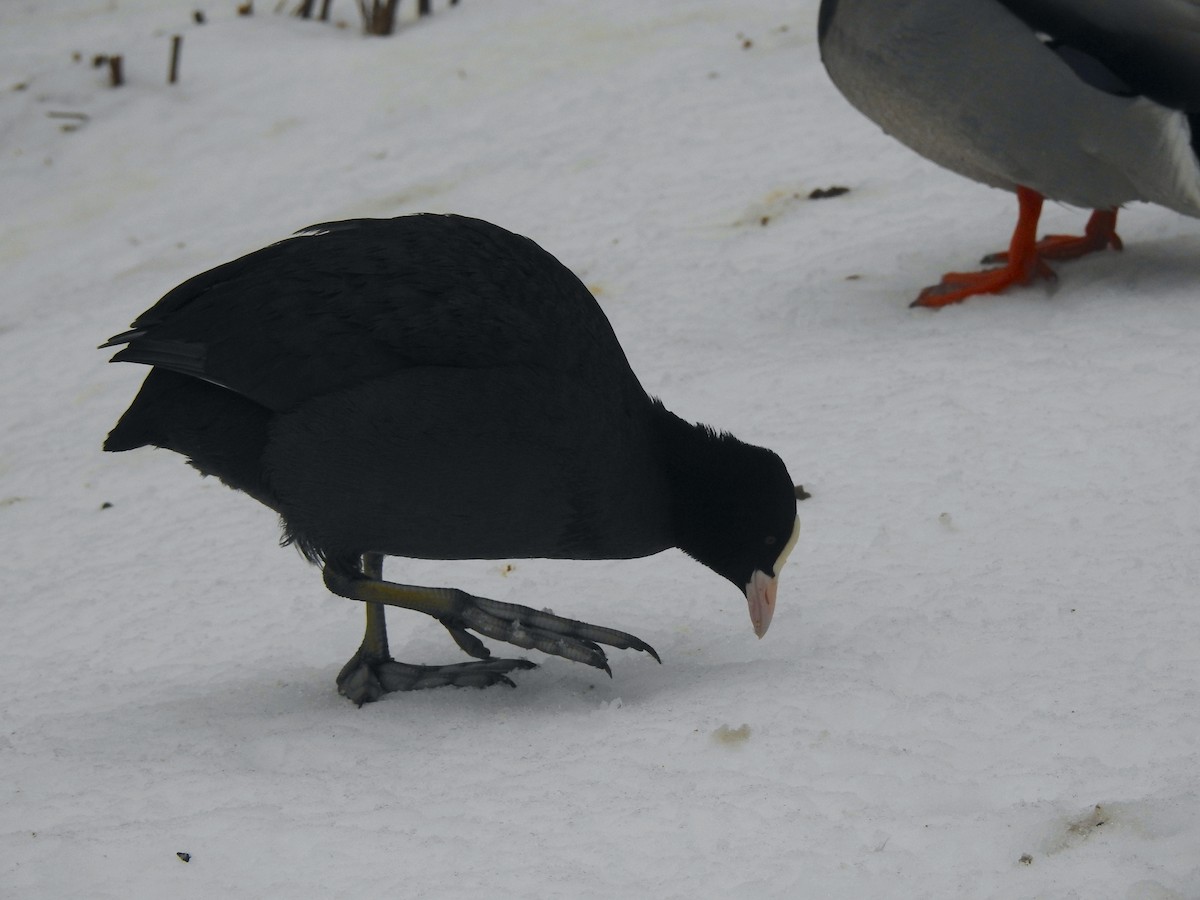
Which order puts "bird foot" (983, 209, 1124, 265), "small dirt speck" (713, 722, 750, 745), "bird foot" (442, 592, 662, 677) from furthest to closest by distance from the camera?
"bird foot" (983, 209, 1124, 265), "bird foot" (442, 592, 662, 677), "small dirt speck" (713, 722, 750, 745)

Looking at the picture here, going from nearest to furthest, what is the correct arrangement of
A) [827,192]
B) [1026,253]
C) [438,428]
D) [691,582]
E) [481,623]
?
1. [438,428]
2. [481,623]
3. [691,582]
4. [1026,253]
5. [827,192]

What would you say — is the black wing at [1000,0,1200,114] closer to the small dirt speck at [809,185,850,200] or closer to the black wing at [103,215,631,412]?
the small dirt speck at [809,185,850,200]

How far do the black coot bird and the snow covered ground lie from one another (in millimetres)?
293

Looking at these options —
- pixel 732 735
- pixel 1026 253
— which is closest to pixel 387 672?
pixel 732 735

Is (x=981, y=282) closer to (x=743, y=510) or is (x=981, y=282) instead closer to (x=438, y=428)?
(x=743, y=510)

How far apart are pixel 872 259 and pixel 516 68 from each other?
146 inches

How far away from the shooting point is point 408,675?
11.4ft

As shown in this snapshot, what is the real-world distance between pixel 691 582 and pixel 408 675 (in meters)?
0.91

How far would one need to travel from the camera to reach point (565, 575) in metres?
4.13

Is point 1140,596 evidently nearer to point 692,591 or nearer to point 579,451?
point 692,591

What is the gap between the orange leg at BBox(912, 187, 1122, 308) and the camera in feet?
17.9

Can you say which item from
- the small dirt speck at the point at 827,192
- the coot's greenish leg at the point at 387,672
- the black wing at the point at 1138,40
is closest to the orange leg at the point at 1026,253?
the black wing at the point at 1138,40

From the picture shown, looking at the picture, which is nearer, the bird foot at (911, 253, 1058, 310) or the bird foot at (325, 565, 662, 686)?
the bird foot at (325, 565, 662, 686)

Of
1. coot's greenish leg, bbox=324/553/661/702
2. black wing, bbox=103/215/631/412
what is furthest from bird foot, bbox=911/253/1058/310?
coot's greenish leg, bbox=324/553/661/702
